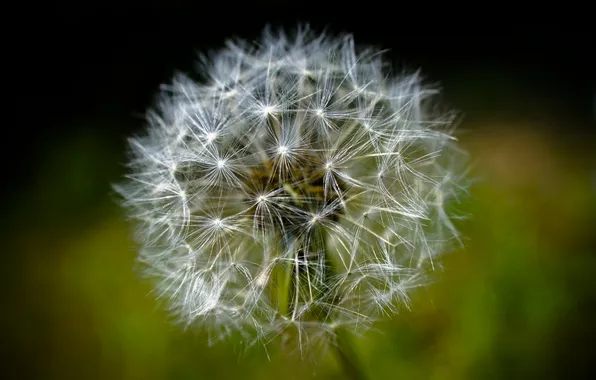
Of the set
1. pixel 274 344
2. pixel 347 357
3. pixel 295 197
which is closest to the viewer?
pixel 295 197

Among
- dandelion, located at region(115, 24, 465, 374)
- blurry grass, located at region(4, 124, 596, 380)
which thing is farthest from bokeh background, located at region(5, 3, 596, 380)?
dandelion, located at region(115, 24, 465, 374)

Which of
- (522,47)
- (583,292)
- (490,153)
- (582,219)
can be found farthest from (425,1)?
(583,292)

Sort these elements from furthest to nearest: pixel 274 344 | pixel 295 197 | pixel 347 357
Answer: pixel 274 344 < pixel 347 357 < pixel 295 197

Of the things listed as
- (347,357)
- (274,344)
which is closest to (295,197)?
(347,357)

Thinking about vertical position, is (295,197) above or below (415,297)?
above

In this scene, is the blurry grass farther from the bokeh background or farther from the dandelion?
the dandelion

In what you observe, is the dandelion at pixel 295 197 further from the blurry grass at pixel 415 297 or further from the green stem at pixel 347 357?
the blurry grass at pixel 415 297

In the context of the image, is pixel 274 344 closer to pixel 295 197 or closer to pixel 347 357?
pixel 347 357

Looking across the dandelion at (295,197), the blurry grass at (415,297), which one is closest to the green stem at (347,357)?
the dandelion at (295,197)
